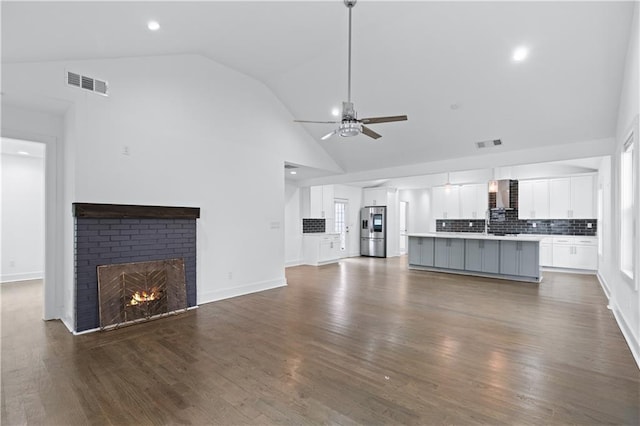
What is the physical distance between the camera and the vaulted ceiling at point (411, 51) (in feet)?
11.0

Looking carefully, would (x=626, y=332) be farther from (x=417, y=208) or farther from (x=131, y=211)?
(x=417, y=208)

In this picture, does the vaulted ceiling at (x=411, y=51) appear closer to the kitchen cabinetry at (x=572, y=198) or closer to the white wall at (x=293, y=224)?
the white wall at (x=293, y=224)

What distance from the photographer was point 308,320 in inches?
166

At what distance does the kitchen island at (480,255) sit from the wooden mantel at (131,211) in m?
5.81

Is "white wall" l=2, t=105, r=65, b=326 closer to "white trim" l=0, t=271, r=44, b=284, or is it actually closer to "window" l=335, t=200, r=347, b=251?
"white trim" l=0, t=271, r=44, b=284

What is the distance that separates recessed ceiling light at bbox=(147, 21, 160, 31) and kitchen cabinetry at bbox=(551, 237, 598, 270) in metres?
9.43

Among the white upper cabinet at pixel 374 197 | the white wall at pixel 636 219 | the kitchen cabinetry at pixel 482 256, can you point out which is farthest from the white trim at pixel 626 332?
the white upper cabinet at pixel 374 197

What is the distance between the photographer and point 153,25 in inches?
140

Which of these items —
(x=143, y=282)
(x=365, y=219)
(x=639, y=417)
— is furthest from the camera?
(x=365, y=219)

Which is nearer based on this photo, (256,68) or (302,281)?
(256,68)

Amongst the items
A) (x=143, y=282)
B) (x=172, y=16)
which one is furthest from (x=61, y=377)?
(x=172, y=16)

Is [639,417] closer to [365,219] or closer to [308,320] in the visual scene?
[308,320]

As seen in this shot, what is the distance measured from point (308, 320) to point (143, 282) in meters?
2.31

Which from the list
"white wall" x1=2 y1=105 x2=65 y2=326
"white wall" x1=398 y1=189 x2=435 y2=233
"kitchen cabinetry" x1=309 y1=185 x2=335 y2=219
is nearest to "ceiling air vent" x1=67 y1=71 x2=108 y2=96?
"white wall" x1=2 y1=105 x2=65 y2=326
